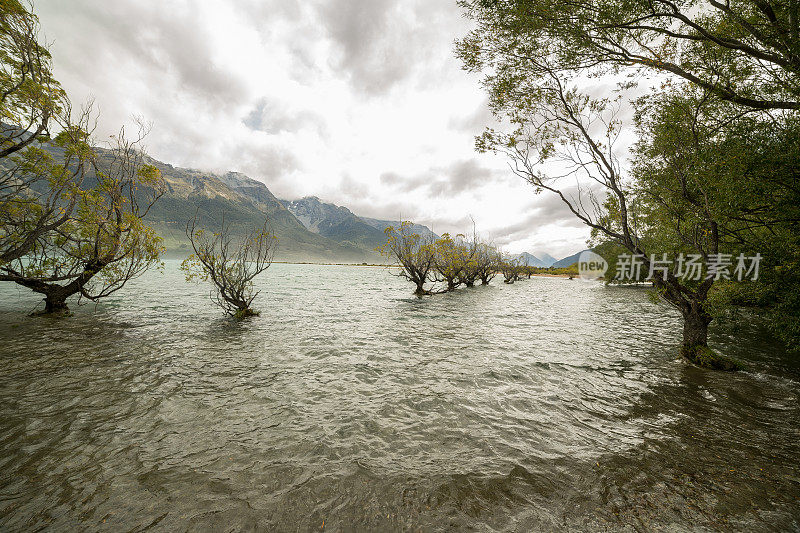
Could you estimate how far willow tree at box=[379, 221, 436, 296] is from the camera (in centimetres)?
2975

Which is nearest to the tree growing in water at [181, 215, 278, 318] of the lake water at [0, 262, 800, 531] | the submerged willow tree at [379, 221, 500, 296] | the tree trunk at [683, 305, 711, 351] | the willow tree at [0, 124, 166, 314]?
the willow tree at [0, 124, 166, 314]

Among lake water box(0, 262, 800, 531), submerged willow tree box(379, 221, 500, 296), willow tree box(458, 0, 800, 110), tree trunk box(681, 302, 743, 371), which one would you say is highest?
willow tree box(458, 0, 800, 110)

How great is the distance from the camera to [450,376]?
A: 9695 mm

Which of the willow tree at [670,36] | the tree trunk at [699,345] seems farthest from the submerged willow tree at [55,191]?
the tree trunk at [699,345]

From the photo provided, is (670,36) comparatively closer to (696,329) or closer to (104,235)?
(696,329)

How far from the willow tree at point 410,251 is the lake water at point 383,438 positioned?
58.8 ft

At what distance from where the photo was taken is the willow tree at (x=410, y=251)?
1171 inches

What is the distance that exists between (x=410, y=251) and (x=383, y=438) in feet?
83.2

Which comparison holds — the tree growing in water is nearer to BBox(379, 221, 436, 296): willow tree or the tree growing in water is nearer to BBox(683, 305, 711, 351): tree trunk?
BBox(379, 221, 436, 296): willow tree

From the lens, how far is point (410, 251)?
30.8m

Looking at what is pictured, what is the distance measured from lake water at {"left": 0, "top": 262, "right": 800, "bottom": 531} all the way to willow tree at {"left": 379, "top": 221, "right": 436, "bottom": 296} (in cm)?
1793

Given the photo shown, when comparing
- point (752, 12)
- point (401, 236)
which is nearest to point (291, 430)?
point (752, 12)

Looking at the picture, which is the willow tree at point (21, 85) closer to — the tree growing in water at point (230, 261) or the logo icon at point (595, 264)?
the tree growing in water at point (230, 261)

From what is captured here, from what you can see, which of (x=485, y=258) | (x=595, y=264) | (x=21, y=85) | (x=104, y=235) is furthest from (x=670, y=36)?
(x=595, y=264)
